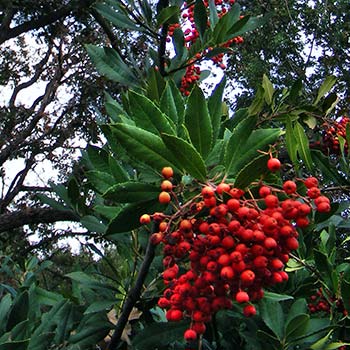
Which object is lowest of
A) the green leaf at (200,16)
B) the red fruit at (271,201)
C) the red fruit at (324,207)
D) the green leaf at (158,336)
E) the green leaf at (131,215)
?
the green leaf at (158,336)

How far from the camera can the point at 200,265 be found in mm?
1122

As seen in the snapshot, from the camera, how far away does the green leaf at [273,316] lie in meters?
1.56

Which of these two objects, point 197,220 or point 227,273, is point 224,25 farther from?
point 227,273

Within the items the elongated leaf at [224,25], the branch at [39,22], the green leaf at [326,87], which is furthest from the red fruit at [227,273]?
the branch at [39,22]

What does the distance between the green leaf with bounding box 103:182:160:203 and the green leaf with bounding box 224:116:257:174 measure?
169mm

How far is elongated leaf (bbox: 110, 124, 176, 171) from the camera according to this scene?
1141mm

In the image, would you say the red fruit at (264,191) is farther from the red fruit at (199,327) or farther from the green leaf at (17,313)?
the green leaf at (17,313)

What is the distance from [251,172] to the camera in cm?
113

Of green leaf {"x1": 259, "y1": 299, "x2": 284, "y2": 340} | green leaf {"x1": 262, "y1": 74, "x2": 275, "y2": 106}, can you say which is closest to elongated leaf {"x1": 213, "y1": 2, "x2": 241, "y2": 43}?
green leaf {"x1": 262, "y1": 74, "x2": 275, "y2": 106}

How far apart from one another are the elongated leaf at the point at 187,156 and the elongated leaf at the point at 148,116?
0.10m

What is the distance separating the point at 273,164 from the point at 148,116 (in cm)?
30

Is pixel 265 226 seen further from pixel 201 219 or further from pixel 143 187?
pixel 143 187

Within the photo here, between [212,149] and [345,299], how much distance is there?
1.89ft

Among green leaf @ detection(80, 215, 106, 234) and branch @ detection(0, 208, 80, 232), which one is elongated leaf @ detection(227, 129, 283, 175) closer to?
green leaf @ detection(80, 215, 106, 234)
